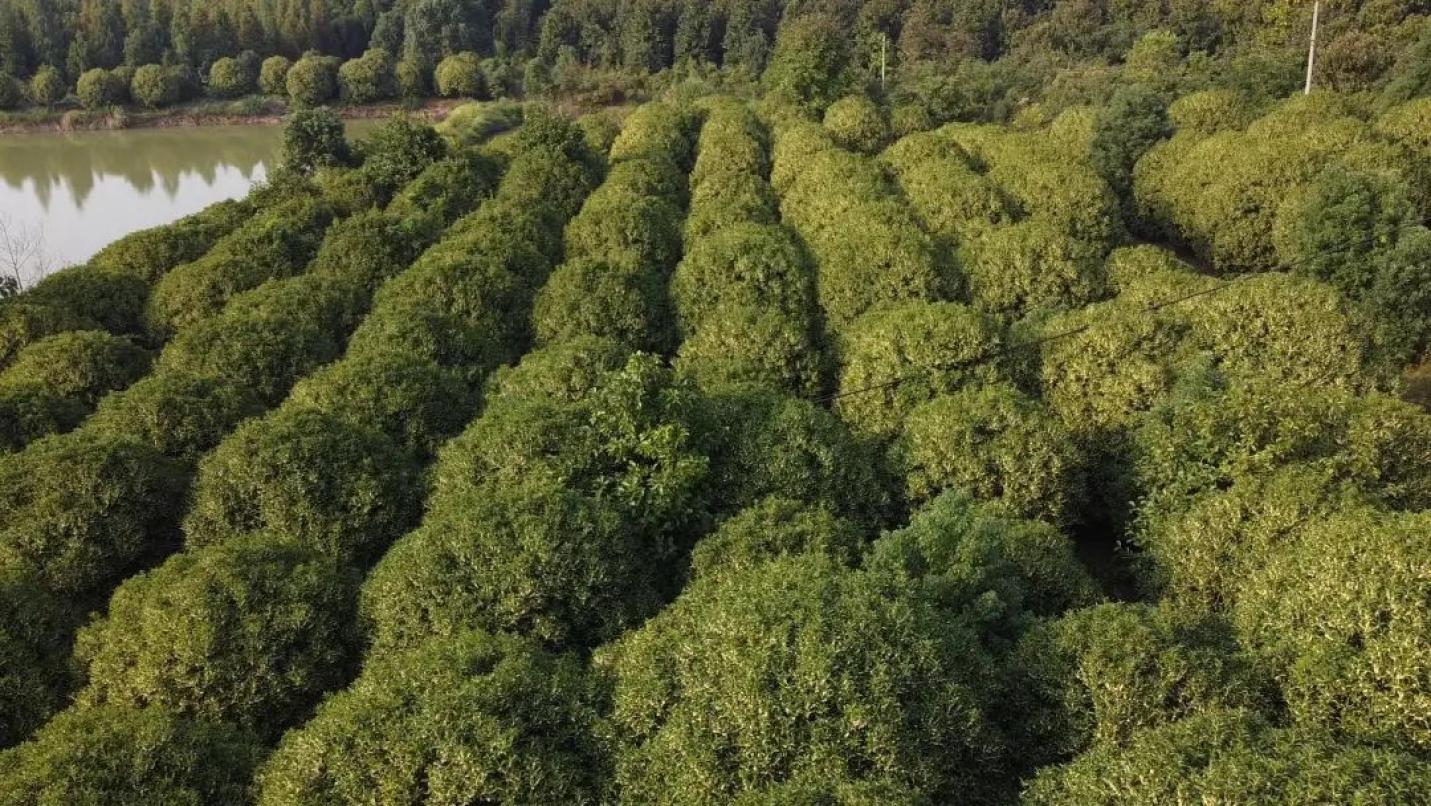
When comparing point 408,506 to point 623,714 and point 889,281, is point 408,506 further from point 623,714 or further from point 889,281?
point 889,281

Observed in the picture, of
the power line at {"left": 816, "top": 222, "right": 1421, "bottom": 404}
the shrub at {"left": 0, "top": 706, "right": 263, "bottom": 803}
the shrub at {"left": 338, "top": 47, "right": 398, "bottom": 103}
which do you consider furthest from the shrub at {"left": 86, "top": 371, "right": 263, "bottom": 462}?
the shrub at {"left": 338, "top": 47, "right": 398, "bottom": 103}

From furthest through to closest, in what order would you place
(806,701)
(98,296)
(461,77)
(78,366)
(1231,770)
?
(461,77)
(98,296)
(78,366)
(806,701)
(1231,770)

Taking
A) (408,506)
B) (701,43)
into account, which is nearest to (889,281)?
(408,506)

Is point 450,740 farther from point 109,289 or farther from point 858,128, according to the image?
point 858,128

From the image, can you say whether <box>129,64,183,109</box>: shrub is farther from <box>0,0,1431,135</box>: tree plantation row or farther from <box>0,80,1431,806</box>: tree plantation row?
<box>0,80,1431,806</box>: tree plantation row

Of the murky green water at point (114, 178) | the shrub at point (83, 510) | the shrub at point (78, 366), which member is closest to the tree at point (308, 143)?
the murky green water at point (114, 178)

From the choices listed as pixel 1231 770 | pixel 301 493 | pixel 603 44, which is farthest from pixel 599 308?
pixel 603 44
